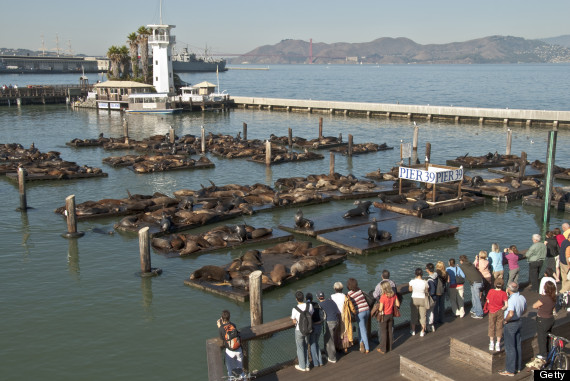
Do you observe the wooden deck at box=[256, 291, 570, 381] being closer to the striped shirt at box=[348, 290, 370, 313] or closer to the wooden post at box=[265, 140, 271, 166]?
the striped shirt at box=[348, 290, 370, 313]

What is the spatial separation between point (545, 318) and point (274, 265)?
9.32m

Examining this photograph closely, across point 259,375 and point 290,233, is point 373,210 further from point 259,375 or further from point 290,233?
point 259,375

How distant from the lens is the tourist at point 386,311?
10.2 m

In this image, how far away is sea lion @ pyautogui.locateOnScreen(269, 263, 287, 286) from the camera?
640 inches

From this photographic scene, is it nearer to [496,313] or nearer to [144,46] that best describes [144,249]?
[496,313]

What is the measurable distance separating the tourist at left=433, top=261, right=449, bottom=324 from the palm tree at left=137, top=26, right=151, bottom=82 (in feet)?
251

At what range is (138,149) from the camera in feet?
140

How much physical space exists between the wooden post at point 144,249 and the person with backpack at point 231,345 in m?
7.66

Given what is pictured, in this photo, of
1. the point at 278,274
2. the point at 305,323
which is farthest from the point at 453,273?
the point at 278,274

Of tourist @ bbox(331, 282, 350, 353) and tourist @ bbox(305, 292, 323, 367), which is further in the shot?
tourist @ bbox(331, 282, 350, 353)

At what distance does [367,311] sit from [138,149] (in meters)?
35.0

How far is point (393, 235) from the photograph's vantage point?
67.9 feet

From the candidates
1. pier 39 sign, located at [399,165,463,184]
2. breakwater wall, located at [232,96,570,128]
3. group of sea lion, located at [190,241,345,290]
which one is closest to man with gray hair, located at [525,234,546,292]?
→ group of sea lion, located at [190,241,345,290]

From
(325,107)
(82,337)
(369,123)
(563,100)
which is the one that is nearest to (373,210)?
(82,337)
